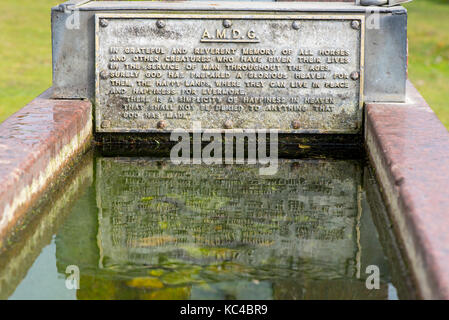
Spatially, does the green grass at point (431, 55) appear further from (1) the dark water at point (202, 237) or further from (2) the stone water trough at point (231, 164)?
(1) the dark water at point (202, 237)

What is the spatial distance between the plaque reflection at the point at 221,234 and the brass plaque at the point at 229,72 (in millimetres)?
597

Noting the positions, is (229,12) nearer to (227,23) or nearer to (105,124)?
(227,23)

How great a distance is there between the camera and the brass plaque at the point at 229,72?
5527mm

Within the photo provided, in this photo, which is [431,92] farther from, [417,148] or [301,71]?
[417,148]

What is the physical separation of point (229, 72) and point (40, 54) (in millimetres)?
5999

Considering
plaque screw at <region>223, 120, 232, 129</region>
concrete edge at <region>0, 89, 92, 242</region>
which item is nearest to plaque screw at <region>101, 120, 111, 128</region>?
concrete edge at <region>0, 89, 92, 242</region>

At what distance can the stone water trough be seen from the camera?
3.36 meters

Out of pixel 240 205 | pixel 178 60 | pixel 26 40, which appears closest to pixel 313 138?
pixel 178 60

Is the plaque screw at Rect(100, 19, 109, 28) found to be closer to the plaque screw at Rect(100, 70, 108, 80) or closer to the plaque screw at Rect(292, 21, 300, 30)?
the plaque screw at Rect(100, 70, 108, 80)

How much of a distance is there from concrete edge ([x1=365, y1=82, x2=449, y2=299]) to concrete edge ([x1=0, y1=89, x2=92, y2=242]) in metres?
1.86

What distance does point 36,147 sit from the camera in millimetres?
4051

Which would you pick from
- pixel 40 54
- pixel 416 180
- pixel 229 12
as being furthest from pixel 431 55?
pixel 416 180

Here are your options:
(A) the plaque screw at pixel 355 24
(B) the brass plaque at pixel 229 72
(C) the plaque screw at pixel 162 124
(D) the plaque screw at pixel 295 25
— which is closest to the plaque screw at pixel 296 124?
(B) the brass plaque at pixel 229 72

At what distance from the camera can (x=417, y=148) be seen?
416 cm
